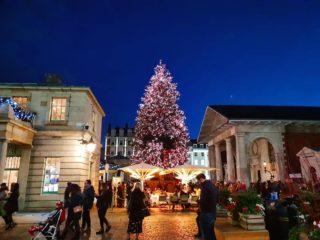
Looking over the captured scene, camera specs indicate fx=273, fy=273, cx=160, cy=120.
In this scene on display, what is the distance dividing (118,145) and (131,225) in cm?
9160

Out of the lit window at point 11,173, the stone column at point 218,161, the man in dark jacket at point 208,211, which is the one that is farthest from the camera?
the stone column at point 218,161

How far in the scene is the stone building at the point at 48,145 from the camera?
59.6ft

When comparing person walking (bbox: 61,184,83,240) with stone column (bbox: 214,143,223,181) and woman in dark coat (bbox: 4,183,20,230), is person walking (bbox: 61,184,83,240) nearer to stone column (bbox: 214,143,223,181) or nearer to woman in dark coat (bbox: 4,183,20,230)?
woman in dark coat (bbox: 4,183,20,230)

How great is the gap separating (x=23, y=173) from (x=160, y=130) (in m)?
19.9

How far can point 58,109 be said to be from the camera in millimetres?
19797

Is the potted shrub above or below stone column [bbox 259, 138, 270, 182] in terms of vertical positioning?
below

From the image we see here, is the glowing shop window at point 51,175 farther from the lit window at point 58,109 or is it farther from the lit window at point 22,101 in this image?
the lit window at point 22,101

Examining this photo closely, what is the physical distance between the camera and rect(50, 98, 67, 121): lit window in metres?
19.7

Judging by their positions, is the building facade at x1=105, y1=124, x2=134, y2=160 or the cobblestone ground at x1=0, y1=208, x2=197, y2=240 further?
the building facade at x1=105, y1=124, x2=134, y2=160

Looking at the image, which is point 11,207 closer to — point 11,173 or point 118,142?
point 11,173

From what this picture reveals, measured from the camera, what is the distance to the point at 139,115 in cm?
3644

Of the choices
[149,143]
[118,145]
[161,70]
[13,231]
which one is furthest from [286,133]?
[118,145]

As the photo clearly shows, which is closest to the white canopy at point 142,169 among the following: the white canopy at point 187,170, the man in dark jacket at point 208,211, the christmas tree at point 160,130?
the white canopy at point 187,170

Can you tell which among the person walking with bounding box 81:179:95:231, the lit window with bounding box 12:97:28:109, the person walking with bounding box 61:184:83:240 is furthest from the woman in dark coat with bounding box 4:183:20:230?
the lit window with bounding box 12:97:28:109
